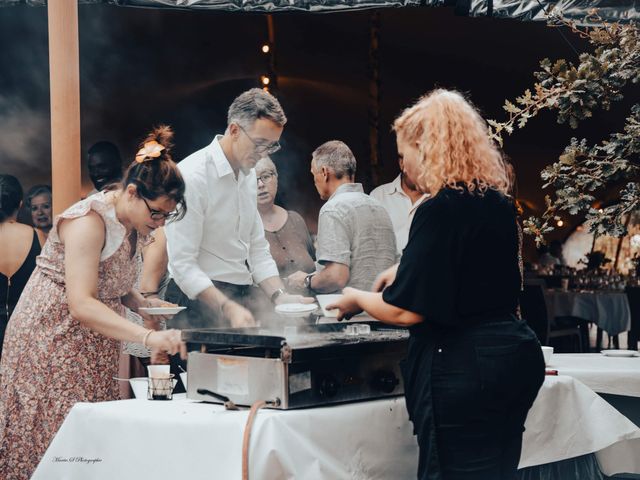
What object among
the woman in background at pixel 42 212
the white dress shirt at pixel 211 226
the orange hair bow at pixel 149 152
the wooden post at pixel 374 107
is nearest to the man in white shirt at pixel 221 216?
the white dress shirt at pixel 211 226

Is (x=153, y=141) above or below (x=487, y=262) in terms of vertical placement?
above

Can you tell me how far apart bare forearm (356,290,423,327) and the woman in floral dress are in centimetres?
86

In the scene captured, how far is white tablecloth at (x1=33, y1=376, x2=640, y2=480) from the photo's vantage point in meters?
2.27

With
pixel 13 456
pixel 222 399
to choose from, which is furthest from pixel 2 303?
pixel 222 399

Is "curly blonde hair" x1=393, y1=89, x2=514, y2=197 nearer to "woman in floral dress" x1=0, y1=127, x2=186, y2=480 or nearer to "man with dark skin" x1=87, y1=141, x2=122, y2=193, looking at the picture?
"woman in floral dress" x1=0, y1=127, x2=186, y2=480

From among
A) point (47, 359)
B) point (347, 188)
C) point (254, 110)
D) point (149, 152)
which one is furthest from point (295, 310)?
point (347, 188)

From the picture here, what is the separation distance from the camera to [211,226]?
358 centimetres

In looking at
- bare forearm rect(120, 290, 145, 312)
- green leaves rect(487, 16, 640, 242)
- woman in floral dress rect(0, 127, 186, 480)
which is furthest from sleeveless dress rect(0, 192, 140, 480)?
green leaves rect(487, 16, 640, 242)

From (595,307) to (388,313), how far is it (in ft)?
25.1

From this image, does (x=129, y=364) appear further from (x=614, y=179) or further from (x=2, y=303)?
(x=614, y=179)

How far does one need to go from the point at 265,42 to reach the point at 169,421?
7451 millimetres

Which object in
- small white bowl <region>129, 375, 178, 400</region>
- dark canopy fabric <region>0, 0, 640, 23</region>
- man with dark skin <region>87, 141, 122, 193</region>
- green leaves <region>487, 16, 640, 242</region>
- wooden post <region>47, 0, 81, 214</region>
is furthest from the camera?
man with dark skin <region>87, 141, 122, 193</region>

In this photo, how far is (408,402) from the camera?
2.31m

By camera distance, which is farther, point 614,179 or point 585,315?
point 585,315
